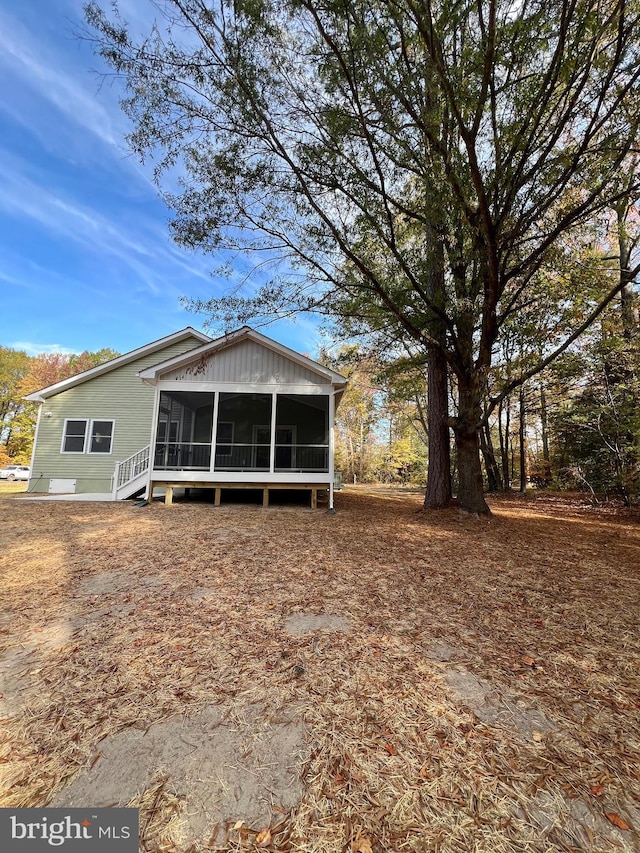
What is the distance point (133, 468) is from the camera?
1111 centimetres

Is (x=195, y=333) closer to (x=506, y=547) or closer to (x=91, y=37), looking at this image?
(x=91, y=37)

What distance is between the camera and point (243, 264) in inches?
294

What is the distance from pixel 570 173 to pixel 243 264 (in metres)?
5.70

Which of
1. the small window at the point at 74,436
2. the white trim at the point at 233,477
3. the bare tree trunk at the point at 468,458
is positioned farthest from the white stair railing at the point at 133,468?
the bare tree trunk at the point at 468,458

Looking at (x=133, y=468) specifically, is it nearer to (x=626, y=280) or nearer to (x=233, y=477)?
(x=233, y=477)

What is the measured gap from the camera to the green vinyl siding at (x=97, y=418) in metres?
13.0

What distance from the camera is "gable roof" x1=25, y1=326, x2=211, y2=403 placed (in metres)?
13.0

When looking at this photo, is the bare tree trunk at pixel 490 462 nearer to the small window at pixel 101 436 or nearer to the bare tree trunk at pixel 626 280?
the bare tree trunk at pixel 626 280

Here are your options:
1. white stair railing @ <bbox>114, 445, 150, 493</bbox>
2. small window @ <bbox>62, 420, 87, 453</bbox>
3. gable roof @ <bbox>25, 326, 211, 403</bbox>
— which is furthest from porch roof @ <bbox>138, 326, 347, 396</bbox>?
small window @ <bbox>62, 420, 87, 453</bbox>

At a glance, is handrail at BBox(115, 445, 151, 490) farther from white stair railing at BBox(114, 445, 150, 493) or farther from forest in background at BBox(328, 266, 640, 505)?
forest in background at BBox(328, 266, 640, 505)

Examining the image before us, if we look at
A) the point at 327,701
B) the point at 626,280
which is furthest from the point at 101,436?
the point at 626,280

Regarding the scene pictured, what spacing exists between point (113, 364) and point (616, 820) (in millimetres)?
15381

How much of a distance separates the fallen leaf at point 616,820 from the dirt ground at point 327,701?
2cm

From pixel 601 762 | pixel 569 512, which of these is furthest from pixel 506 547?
pixel 569 512
